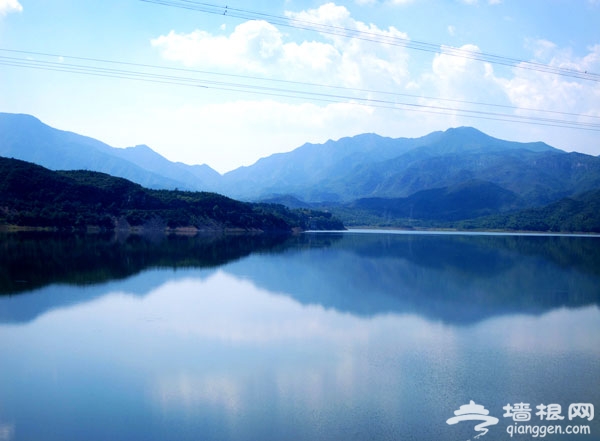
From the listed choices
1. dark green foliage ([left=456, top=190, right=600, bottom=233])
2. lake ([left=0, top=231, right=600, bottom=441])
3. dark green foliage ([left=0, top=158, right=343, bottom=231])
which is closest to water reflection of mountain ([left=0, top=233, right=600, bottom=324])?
lake ([left=0, top=231, right=600, bottom=441])

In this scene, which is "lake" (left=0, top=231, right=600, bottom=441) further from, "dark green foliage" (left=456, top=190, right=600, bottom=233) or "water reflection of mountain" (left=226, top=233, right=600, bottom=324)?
"dark green foliage" (left=456, top=190, right=600, bottom=233)

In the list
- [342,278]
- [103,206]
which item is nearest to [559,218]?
[103,206]

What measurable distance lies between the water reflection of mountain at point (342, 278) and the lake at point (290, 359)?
0.71ft

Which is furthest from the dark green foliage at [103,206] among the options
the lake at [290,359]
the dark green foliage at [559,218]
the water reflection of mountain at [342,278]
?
the dark green foliage at [559,218]

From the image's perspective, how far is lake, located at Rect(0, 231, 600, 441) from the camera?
29.8ft

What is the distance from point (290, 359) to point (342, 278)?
1733 centimetres

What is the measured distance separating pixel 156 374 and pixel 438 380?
6539mm

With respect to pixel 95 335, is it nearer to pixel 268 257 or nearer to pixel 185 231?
pixel 268 257

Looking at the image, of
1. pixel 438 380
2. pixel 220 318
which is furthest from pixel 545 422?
pixel 220 318

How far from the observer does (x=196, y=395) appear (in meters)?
10.2

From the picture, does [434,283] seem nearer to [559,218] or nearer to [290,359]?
[290,359]

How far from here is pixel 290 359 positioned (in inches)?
518

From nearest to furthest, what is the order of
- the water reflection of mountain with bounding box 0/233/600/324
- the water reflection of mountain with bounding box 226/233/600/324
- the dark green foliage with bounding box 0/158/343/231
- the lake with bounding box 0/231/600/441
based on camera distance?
the lake with bounding box 0/231/600/441 < the water reflection of mountain with bounding box 0/233/600/324 < the water reflection of mountain with bounding box 226/233/600/324 < the dark green foliage with bounding box 0/158/343/231

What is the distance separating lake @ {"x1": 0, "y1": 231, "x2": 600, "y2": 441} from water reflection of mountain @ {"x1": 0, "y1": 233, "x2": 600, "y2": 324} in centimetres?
22
